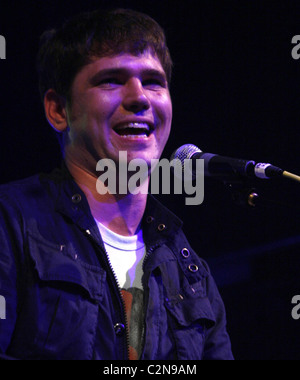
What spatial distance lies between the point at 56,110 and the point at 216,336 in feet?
4.30

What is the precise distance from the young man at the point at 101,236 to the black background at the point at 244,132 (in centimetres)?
97

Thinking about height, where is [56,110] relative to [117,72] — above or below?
below

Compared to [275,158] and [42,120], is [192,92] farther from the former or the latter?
[42,120]

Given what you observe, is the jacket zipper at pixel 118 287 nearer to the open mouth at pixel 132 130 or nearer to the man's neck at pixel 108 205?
the man's neck at pixel 108 205

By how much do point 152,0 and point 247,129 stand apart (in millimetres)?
1081

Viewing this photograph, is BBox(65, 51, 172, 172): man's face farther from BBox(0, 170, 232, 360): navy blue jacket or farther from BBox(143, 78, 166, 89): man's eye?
BBox(0, 170, 232, 360): navy blue jacket

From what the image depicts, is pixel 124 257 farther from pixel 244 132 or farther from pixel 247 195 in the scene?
pixel 244 132

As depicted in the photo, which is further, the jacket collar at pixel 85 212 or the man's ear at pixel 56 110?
the man's ear at pixel 56 110

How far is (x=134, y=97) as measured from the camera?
6.72 feet

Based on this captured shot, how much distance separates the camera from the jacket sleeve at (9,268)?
65.8 inches

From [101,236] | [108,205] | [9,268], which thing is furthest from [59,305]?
[108,205]

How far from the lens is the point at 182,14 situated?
3254 millimetres

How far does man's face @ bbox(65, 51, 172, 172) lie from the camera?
2.06m

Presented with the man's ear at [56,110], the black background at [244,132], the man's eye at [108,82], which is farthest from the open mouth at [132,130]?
the black background at [244,132]
